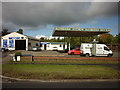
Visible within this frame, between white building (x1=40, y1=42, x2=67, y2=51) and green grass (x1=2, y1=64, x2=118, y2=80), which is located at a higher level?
white building (x1=40, y1=42, x2=67, y2=51)

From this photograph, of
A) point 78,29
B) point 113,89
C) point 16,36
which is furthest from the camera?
point 16,36

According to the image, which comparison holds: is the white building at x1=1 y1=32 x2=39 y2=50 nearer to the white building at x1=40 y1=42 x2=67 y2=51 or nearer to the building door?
the building door

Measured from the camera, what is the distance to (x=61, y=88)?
243 inches

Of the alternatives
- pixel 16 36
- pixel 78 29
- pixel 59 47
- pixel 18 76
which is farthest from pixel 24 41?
pixel 18 76

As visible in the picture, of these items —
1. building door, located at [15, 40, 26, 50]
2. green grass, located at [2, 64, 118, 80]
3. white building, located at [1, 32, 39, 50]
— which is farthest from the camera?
building door, located at [15, 40, 26, 50]

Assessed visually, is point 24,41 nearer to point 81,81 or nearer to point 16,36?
point 16,36

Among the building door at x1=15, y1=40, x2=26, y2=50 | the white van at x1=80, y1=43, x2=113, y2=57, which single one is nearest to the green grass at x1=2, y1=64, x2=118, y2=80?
the white van at x1=80, y1=43, x2=113, y2=57

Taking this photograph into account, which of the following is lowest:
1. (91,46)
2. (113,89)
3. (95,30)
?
(113,89)

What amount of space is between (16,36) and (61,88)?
123 ft

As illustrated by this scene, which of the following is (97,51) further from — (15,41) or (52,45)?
(52,45)

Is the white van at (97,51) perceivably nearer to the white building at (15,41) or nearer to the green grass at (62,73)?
the green grass at (62,73)

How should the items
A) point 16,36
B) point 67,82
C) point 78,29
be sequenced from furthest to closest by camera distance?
point 16,36 < point 78,29 < point 67,82

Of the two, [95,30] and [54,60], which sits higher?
[95,30]

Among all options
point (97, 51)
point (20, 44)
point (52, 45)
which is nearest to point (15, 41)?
point (20, 44)
